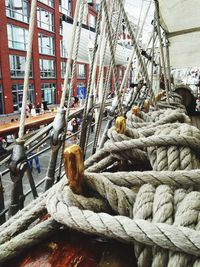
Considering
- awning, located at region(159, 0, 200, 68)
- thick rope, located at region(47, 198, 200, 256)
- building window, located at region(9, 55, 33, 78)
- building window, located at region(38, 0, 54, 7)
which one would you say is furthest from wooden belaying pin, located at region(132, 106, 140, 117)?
building window, located at region(38, 0, 54, 7)

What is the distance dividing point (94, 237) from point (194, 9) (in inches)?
125

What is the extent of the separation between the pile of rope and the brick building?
14301 mm

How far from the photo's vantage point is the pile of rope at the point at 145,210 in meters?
0.48

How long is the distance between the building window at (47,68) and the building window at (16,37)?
186 centimetres

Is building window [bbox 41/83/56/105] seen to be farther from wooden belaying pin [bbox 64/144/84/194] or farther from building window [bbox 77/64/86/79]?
wooden belaying pin [bbox 64/144/84/194]

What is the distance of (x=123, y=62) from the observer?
872 centimetres

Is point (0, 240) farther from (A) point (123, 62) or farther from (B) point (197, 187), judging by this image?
(A) point (123, 62)

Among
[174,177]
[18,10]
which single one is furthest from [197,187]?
[18,10]

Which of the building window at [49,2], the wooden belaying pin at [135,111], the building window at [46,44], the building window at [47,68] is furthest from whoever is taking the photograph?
the building window at [47,68]

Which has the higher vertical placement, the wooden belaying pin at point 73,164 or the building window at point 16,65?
the building window at point 16,65

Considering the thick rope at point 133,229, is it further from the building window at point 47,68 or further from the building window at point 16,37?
the building window at point 47,68

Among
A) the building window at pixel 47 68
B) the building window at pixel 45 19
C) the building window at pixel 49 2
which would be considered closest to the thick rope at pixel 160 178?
the building window at pixel 47 68

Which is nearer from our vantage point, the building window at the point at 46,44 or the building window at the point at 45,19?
the building window at the point at 45,19

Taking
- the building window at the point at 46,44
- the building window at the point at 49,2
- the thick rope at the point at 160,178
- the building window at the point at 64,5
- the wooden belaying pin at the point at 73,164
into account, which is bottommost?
the thick rope at the point at 160,178
